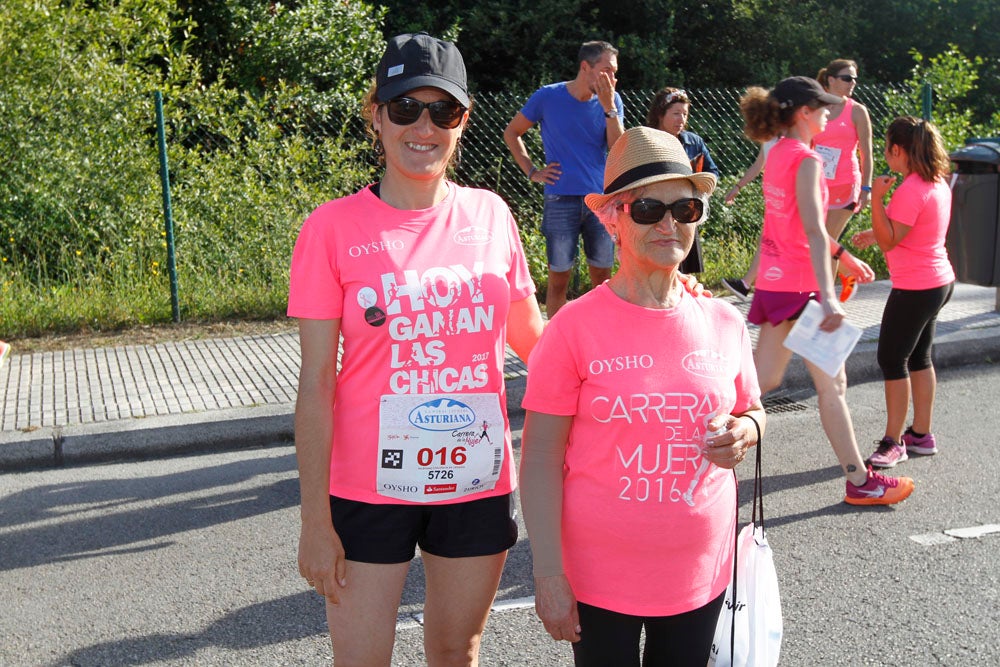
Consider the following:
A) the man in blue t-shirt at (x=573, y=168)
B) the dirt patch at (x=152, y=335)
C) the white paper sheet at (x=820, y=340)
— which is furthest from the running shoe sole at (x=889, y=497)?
the dirt patch at (x=152, y=335)

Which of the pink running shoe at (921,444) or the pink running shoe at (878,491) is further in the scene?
the pink running shoe at (921,444)

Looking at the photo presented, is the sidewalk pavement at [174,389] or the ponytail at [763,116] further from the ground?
the ponytail at [763,116]

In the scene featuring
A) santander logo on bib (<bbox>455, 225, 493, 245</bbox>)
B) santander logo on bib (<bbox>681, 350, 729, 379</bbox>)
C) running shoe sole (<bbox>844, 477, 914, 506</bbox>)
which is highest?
santander logo on bib (<bbox>455, 225, 493, 245</bbox>)

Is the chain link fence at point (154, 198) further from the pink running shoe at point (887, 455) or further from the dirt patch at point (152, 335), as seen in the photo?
the pink running shoe at point (887, 455)

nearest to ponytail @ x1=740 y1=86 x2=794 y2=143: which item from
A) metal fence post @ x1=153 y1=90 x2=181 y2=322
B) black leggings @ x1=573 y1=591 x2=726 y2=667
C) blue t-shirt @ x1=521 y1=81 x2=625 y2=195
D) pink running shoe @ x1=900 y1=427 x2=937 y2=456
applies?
pink running shoe @ x1=900 y1=427 x2=937 y2=456

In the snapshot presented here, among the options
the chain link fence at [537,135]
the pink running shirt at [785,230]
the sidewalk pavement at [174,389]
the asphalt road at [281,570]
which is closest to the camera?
the asphalt road at [281,570]

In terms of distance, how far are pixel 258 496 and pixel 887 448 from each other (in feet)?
11.1

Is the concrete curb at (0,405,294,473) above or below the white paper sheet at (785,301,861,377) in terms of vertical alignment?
below

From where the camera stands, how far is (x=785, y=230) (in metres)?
5.34

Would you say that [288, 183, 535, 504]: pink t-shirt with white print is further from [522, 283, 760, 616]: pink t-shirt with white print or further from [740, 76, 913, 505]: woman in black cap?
[740, 76, 913, 505]: woman in black cap

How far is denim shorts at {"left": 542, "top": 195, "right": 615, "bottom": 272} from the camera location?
762 cm

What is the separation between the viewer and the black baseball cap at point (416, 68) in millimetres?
2576

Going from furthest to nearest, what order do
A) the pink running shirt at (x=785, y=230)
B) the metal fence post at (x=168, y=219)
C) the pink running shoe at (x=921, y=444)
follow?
the metal fence post at (x=168, y=219), the pink running shoe at (x=921, y=444), the pink running shirt at (x=785, y=230)

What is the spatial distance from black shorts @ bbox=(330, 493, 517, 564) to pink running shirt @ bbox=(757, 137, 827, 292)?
3091 millimetres
